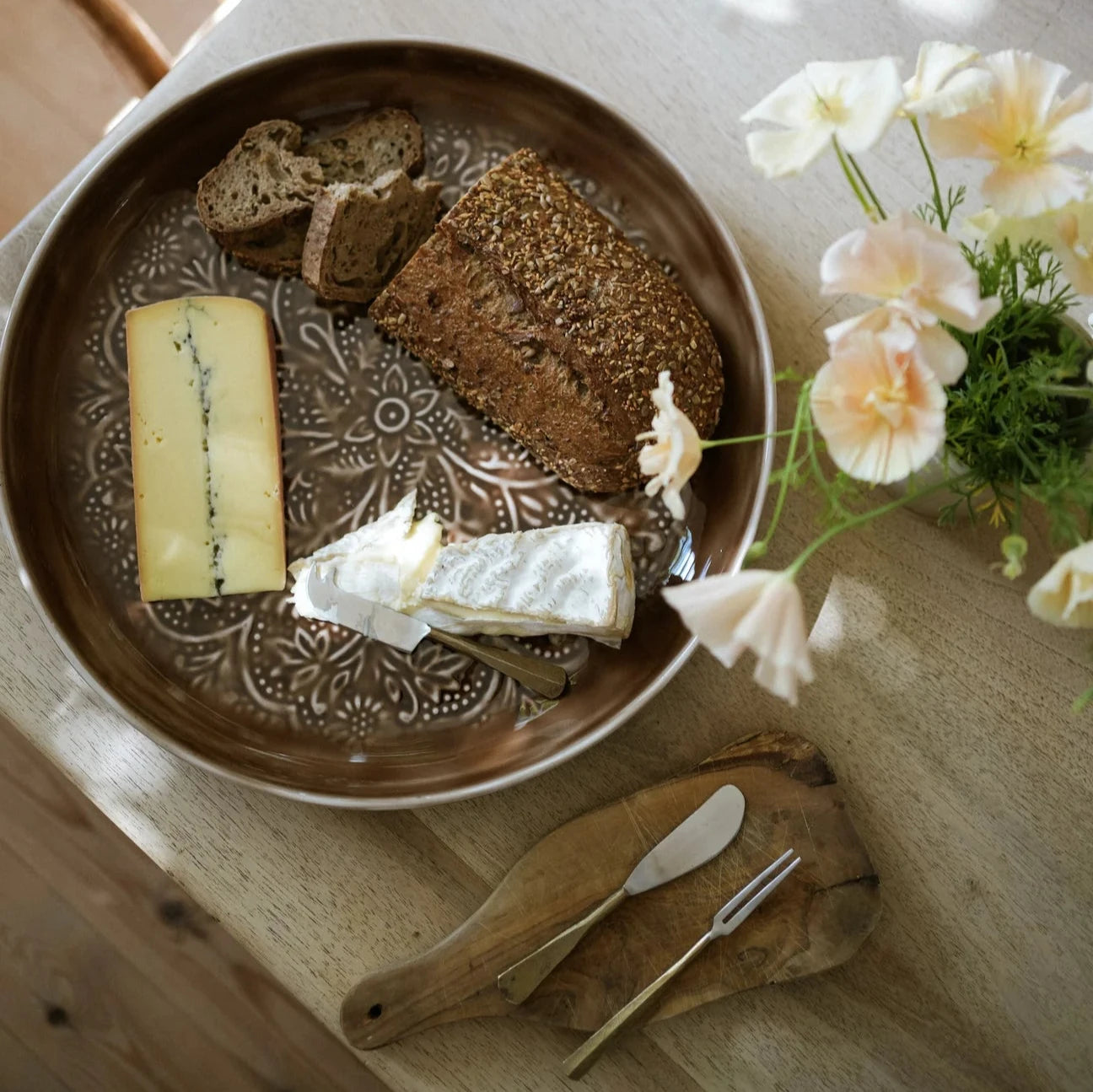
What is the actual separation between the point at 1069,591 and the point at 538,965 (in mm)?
693

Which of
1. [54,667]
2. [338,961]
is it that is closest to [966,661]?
[338,961]

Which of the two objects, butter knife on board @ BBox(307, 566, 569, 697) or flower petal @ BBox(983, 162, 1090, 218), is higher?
flower petal @ BBox(983, 162, 1090, 218)

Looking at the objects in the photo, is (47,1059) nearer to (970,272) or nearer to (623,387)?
(623,387)

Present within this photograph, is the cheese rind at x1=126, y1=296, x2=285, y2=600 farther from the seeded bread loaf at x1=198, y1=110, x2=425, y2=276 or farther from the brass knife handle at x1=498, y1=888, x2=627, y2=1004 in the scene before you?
→ the brass knife handle at x1=498, y1=888, x2=627, y2=1004

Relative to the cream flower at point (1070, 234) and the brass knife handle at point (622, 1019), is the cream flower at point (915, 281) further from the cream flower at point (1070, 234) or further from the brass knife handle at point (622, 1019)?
the brass knife handle at point (622, 1019)

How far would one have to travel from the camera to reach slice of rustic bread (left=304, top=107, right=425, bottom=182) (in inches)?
40.8

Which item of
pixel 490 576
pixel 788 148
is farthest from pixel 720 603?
pixel 490 576

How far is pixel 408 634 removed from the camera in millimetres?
995

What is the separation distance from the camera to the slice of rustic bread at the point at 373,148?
1.04 m

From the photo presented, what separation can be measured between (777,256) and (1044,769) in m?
0.66

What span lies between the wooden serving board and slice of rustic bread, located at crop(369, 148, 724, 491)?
37 cm

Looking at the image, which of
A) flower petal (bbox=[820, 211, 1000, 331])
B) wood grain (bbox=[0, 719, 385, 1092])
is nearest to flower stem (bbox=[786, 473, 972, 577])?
flower petal (bbox=[820, 211, 1000, 331])

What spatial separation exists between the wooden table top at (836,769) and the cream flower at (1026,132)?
1.59 feet

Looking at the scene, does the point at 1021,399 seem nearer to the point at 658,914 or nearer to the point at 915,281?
the point at 915,281
